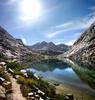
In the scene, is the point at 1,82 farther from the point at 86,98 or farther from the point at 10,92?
the point at 86,98

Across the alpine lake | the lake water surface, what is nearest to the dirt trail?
the alpine lake

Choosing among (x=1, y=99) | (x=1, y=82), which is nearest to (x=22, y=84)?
(x=1, y=82)

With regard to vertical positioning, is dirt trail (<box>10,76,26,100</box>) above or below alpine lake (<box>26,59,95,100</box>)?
above

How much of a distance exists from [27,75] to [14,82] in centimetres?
633

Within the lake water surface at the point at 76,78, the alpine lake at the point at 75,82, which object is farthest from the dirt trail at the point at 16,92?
the lake water surface at the point at 76,78

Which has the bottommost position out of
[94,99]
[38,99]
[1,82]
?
[94,99]

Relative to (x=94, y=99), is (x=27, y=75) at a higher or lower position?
higher

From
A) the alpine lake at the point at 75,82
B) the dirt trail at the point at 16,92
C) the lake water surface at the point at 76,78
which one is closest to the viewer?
the dirt trail at the point at 16,92

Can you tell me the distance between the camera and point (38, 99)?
26859mm

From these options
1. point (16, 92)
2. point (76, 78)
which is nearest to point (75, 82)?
point (76, 78)

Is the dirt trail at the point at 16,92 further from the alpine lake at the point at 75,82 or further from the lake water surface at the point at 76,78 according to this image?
the lake water surface at the point at 76,78

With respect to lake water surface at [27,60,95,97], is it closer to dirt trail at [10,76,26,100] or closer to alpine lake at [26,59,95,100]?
alpine lake at [26,59,95,100]

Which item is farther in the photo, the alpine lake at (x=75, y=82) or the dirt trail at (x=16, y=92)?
the alpine lake at (x=75, y=82)

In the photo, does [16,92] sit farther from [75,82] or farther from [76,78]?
[76,78]
